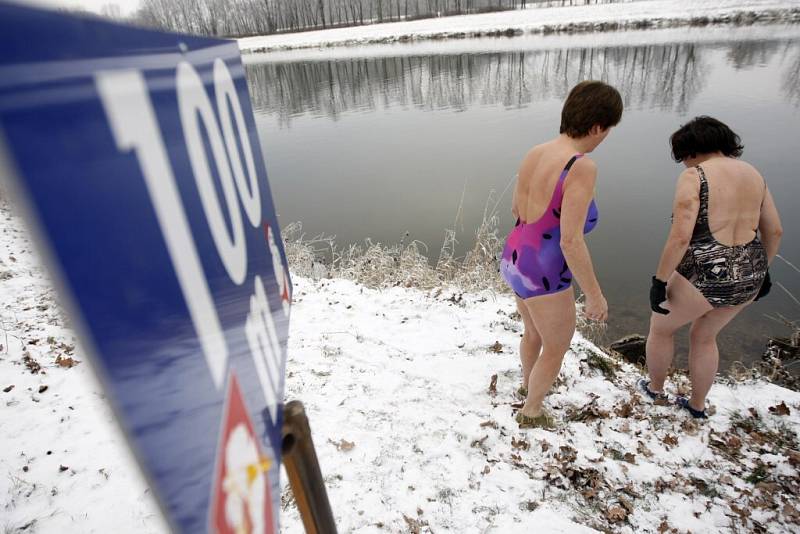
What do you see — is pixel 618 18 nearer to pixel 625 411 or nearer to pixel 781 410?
pixel 781 410

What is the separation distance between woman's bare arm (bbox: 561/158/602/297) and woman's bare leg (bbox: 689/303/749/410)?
125 centimetres

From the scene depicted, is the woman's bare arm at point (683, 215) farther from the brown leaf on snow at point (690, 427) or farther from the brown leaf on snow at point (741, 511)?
the brown leaf on snow at point (741, 511)

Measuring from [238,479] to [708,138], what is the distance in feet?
10.4

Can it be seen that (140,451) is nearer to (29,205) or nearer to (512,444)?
(29,205)

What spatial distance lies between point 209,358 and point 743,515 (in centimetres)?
333

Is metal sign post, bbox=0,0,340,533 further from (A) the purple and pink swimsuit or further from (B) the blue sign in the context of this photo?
(A) the purple and pink swimsuit

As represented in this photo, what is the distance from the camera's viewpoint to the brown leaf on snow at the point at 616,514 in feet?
8.20

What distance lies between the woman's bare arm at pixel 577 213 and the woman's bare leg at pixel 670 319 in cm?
100

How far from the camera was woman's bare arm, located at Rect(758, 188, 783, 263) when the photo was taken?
2.69 meters

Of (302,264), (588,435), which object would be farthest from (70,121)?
(302,264)

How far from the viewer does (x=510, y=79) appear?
21.1 m

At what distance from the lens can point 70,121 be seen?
323 millimetres

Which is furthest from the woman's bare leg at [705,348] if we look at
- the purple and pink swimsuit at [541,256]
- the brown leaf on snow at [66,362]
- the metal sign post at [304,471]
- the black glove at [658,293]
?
the brown leaf on snow at [66,362]

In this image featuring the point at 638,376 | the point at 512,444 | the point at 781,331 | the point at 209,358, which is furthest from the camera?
the point at 781,331
